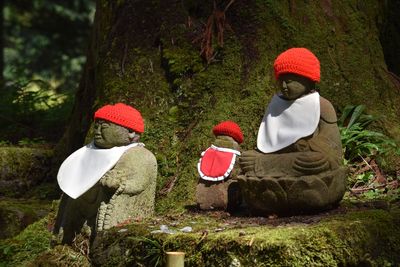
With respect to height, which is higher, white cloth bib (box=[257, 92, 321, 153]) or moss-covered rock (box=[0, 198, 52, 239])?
white cloth bib (box=[257, 92, 321, 153])

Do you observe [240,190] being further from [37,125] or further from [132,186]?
[37,125]

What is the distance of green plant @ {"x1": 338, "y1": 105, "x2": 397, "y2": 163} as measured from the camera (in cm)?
653

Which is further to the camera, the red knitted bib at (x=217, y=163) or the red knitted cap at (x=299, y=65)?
the red knitted bib at (x=217, y=163)

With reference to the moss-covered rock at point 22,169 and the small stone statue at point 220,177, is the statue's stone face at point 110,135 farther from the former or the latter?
the moss-covered rock at point 22,169

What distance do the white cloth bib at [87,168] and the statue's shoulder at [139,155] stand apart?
0.04 metres

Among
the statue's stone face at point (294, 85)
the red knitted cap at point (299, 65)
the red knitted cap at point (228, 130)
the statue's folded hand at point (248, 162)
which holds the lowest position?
the statue's folded hand at point (248, 162)

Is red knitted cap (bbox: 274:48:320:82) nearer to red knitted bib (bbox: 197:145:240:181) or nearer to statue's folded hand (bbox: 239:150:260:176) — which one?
statue's folded hand (bbox: 239:150:260:176)

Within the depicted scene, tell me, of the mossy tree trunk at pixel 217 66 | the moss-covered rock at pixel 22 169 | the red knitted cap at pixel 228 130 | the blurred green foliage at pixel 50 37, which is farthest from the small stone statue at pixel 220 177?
the blurred green foliage at pixel 50 37

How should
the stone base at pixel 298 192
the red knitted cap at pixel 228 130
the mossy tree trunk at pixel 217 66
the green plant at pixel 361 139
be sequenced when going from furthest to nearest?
1. the mossy tree trunk at pixel 217 66
2. the green plant at pixel 361 139
3. the red knitted cap at pixel 228 130
4. the stone base at pixel 298 192

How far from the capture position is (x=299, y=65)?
17.5ft

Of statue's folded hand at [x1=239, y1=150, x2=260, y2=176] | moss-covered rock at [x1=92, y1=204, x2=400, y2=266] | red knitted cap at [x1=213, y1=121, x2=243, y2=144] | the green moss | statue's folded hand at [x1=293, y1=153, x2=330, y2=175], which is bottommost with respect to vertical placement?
the green moss

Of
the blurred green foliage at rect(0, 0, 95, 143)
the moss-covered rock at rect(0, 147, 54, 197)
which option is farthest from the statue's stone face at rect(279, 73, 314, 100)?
the blurred green foliage at rect(0, 0, 95, 143)

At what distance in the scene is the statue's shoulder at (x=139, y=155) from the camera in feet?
18.6

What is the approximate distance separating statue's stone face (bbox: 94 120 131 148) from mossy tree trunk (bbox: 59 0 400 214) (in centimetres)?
104
